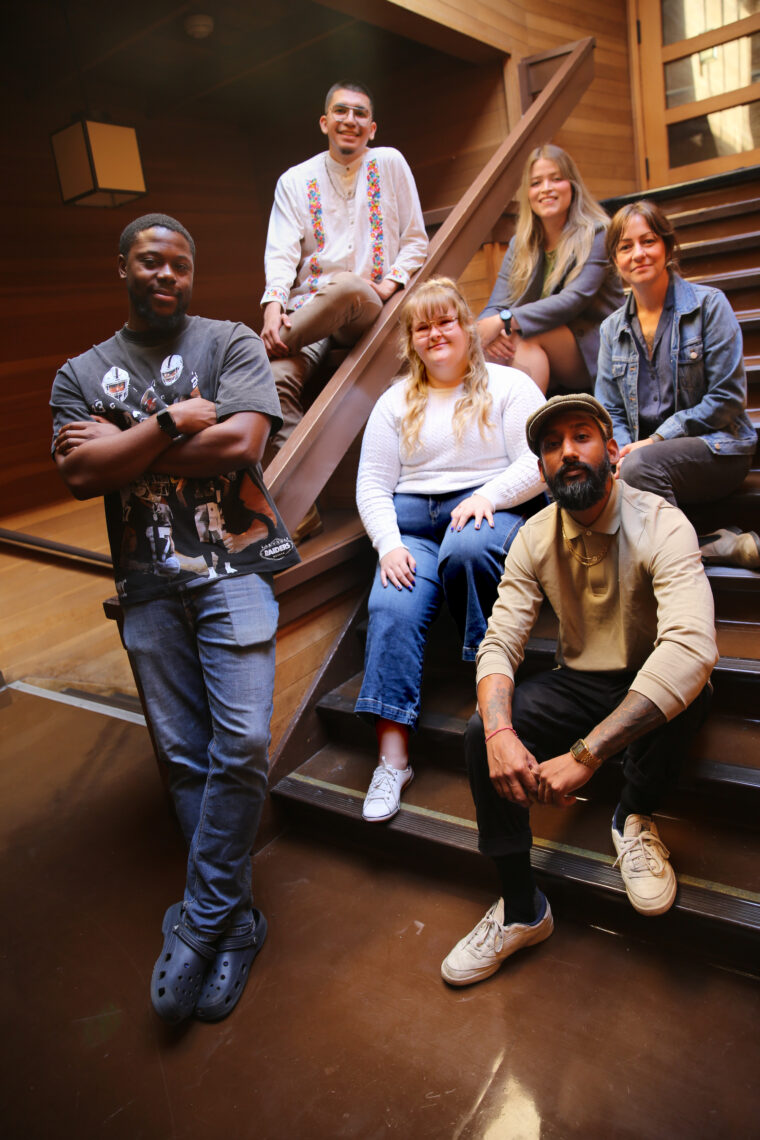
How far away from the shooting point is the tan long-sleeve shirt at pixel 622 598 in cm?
137

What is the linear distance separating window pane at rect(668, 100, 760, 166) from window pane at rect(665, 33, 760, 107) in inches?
5.1

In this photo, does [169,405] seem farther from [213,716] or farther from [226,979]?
[226,979]

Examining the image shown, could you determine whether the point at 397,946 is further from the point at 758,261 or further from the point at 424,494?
the point at 758,261

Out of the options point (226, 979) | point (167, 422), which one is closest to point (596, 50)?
point (167, 422)

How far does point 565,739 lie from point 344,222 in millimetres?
1975

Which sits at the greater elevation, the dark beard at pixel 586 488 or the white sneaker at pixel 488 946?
the dark beard at pixel 586 488

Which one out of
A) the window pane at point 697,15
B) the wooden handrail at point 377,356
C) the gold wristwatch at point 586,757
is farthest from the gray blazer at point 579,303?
the window pane at point 697,15

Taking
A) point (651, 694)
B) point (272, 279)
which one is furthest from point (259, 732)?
point (272, 279)

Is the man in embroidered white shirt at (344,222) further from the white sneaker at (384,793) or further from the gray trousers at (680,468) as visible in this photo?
the white sneaker at (384,793)

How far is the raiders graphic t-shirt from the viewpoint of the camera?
5.49ft

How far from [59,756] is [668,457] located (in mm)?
2309

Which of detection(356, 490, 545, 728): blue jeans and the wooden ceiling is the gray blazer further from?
the wooden ceiling

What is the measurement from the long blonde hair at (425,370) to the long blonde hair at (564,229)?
2.08 ft

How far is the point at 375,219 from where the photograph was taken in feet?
8.59
